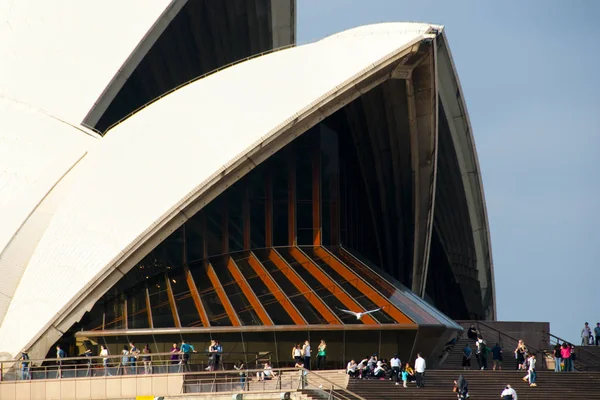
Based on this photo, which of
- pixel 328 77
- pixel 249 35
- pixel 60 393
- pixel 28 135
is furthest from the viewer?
pixel 249 35

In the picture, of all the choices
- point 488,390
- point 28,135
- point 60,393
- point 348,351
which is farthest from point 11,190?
point 488,390

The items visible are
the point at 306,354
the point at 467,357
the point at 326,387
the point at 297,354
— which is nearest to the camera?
the point at 326,387

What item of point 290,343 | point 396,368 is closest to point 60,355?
point 290,343

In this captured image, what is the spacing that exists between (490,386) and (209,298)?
9.21 metres

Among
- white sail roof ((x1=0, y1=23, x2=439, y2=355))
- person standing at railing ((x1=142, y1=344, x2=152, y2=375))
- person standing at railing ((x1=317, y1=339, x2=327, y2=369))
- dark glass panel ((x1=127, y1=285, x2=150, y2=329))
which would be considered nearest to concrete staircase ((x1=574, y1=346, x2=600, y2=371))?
person standing at railing ((x1=317, y1=339, x2=327, y2=369))

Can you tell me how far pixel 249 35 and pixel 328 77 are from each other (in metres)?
19.3

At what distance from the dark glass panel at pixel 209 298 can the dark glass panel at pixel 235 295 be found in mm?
401

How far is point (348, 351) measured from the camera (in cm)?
4141

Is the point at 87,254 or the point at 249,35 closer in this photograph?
the point at 87,254

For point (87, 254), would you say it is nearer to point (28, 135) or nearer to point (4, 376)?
point (4, 376)

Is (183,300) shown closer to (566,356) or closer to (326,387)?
(326,387)

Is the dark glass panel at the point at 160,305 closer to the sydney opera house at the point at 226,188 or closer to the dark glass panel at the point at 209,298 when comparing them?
the sydney opera house at the point at 226,188

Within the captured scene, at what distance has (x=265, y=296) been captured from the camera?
42844 mm

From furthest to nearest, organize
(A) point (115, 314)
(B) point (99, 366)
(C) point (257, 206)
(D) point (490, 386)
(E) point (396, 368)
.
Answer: (C) point (257, 206)
(A) point (115, 314)
(D) point (490, 386)
(B) point (99, 366)
(E) point (396, 368)
